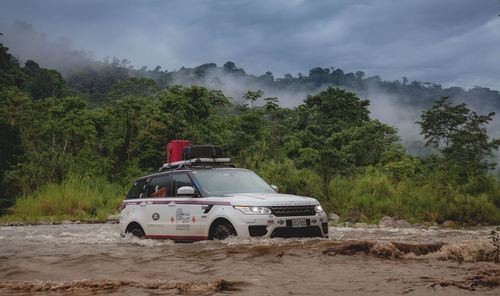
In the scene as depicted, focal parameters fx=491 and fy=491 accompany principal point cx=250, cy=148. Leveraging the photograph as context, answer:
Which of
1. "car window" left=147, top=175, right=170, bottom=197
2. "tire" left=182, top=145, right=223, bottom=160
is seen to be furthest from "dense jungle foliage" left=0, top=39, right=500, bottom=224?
"car window" left=147, top=175, right=170, bottom=197

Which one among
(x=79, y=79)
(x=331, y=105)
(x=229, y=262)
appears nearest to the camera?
(x=229, y=262)

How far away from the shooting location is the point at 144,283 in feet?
17.1

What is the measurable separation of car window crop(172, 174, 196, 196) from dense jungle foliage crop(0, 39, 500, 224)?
707 cm

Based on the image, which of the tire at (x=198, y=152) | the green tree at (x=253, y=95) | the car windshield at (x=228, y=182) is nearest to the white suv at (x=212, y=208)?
the car windshield at (x=228, y=182)

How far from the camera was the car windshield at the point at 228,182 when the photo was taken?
8672 millimetres

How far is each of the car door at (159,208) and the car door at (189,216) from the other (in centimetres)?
17

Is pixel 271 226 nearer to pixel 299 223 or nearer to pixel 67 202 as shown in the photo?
pixel 299 223

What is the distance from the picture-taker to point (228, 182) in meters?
8.97

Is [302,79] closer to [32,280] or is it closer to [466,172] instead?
[466,172]

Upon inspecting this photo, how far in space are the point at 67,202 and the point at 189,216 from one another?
35.1ft

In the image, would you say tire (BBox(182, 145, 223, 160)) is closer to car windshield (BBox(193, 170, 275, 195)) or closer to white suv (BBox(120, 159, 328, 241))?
white suv (BBox(120, 159, 328, 241))

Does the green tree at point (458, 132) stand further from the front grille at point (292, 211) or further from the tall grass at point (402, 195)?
the front grille at point (292, 211)

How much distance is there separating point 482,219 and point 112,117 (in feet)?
88.5

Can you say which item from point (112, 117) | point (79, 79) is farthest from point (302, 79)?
point (112, 117)
